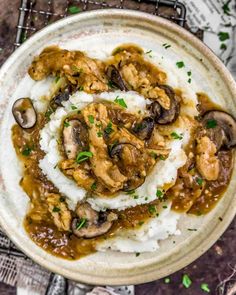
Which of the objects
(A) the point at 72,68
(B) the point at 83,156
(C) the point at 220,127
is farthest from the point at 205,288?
(A) the point at 72,68

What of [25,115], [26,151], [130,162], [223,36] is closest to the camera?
[130,162]

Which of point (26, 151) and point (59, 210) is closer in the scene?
point (59, 210)

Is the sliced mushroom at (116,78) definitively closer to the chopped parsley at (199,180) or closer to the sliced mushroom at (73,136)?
the sliced mushroom at (73,136)

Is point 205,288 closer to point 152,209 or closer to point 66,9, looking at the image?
point 152,209

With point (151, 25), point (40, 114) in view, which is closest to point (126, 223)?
point (40, 114)

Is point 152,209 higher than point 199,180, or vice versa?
point 199,180
